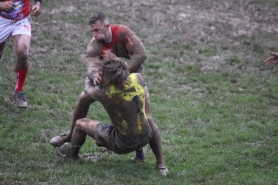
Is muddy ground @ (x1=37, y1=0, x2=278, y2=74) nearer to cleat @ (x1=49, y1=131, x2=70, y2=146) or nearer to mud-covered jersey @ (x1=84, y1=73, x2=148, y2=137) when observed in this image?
cleat @ (x1=49, y1=131, x2=70, y2=146)

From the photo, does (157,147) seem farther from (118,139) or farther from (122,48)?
(122,48)

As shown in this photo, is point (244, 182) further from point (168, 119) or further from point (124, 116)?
point (168, 119)

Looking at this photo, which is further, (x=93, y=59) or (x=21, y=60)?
(x=21, y=60)

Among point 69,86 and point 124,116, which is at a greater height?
point 124,116

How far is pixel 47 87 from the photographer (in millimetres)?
8797

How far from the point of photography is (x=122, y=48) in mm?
5879

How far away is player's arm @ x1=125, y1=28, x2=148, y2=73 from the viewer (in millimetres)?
5719

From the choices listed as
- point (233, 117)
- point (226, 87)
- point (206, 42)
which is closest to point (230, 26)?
point (206, 42)

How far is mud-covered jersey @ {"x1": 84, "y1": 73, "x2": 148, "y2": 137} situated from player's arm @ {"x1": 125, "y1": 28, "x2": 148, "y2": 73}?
485 mm

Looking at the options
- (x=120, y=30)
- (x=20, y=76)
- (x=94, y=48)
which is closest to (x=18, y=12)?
(x=20, y=76)

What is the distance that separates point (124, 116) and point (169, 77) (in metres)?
4.77

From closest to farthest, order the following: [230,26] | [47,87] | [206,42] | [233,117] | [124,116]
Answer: [124,116]
[233,117]
[47,87]
[206,42]
[230,26]

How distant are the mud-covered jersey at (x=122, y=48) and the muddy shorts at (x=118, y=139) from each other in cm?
79

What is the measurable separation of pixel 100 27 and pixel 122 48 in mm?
393
